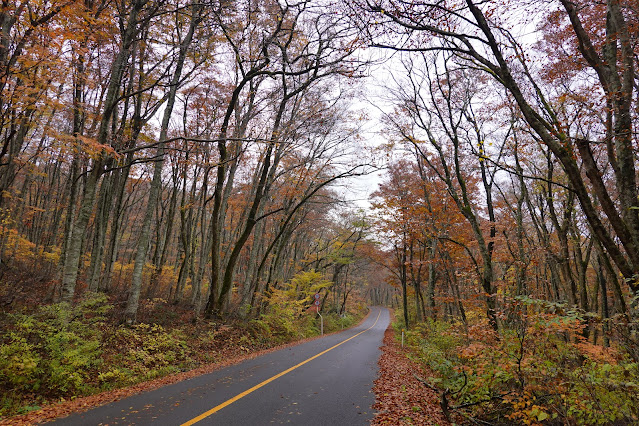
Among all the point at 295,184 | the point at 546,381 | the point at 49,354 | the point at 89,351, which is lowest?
the point at 89,351

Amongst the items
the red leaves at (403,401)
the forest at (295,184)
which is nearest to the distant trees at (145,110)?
the forest at (295,184)

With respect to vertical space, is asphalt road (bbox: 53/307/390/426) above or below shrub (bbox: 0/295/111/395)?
below

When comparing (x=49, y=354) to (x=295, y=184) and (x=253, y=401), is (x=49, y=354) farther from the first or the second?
(x=295, y=184)

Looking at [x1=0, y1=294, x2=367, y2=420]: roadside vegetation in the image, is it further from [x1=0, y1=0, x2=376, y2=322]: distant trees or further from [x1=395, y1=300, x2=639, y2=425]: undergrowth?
[x1=395, y1=300, x2=639, y2=425]: undergrowth

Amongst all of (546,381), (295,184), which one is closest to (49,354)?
(546,381)

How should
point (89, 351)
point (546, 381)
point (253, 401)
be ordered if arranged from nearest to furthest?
point (546, 381) < point (253, 401) < point (89, 351)

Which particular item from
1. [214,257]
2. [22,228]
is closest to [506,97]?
[214,257]

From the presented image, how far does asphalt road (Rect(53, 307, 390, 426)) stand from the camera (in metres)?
4.82

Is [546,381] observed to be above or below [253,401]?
above

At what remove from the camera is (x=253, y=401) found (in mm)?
5797

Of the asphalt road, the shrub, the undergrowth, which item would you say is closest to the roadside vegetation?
the shrub

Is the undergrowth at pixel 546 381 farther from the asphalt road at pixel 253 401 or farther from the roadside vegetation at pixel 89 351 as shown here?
the roadside vegetation at pixel 89 351

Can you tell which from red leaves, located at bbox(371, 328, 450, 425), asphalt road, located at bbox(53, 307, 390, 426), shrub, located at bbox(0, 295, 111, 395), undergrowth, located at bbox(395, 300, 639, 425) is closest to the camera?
undergrowth, located at bbox(395, 300, 639, 425)

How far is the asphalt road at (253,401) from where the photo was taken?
4.82 m
